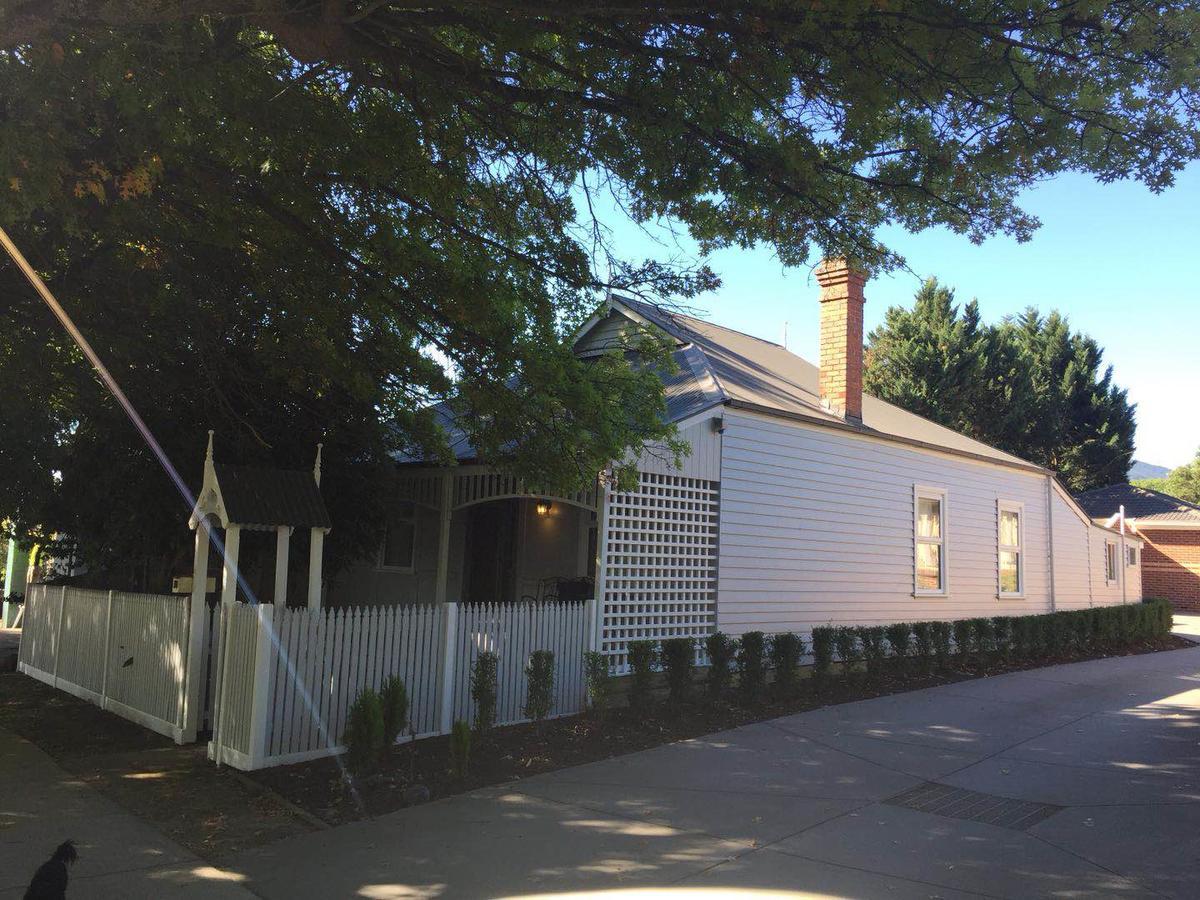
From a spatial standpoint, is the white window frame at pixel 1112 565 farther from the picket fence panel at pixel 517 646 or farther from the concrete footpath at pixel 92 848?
the concrete footpath at pixel 92 848

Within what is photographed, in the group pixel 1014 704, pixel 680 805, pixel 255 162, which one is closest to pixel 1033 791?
pixel 680 805

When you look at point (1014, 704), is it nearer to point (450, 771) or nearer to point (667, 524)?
point (667, 524)

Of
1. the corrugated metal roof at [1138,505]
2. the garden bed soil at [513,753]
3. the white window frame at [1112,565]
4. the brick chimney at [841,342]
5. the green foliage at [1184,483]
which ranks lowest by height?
the garden bed soil at [513,753]

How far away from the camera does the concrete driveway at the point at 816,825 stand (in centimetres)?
487

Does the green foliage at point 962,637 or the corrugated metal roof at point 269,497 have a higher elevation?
the corrugated metal roof at point 269,497

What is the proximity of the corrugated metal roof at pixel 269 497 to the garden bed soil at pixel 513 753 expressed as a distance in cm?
208

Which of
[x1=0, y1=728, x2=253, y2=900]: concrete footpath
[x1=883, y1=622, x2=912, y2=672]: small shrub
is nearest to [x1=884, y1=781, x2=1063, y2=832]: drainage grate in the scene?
[x1=0, y1=728, x2=253, y2=900]: concrete footpath

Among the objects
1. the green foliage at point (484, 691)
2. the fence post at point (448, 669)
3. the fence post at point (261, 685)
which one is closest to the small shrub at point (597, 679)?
the green foliage at point (484, 691)

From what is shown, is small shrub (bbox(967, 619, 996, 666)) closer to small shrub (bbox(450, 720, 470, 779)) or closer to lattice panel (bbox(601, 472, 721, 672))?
lattice panel (bbox(601, 472, 721, 672))

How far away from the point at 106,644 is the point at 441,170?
6.53m

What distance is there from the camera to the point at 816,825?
580 cm

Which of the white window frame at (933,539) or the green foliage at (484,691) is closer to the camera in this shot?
the green foliage at (484,691)

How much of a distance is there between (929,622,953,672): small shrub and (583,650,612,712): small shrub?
5.67m

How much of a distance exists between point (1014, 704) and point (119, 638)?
10097 mm
